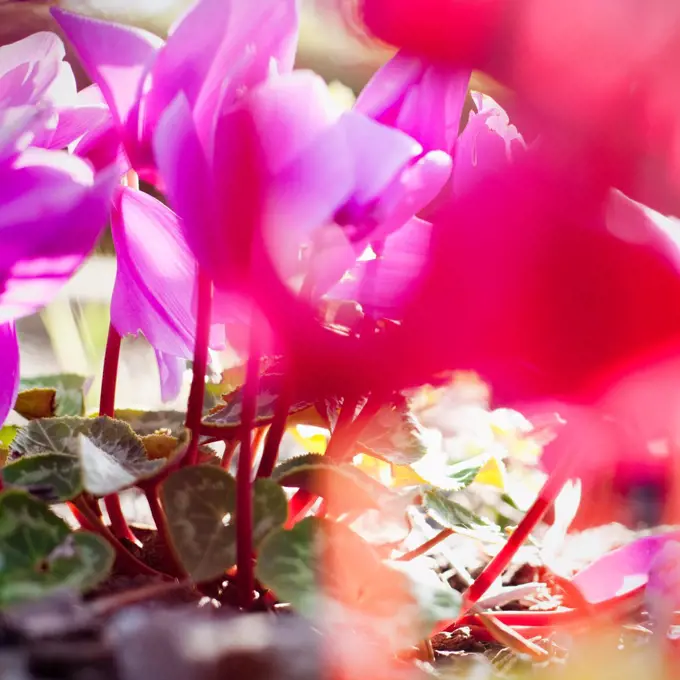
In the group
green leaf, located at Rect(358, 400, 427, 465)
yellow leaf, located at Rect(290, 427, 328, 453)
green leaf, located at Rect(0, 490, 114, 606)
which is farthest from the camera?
yellow leaf, located at Rect(290, 427, 328, 453)

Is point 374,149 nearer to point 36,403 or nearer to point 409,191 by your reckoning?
point 409,191

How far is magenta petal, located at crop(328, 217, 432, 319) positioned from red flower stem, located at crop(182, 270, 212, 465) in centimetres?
4

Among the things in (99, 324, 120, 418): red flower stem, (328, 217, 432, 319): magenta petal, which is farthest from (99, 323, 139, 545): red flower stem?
(328, 217, 432, 319): magenta petal

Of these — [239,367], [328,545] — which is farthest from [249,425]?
[239,367]

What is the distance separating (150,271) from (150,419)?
0.42 feet

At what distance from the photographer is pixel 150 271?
27cm

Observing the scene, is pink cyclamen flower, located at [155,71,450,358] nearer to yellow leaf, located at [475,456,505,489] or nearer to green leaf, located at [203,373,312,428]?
green leaf, located at [203,373,312,428]

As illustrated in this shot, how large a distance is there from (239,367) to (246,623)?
0.21m

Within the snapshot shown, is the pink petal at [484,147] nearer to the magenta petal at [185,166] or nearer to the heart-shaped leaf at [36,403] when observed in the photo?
the magenta petal at [185,166]

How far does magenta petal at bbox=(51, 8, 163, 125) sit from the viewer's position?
0.22 metres

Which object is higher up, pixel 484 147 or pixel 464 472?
pixel 484 147

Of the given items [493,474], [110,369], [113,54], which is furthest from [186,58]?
[493,474]

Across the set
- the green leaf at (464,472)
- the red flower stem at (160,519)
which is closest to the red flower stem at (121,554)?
the red flower stem at (160,519)

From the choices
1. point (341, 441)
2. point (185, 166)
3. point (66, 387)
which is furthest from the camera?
point (66, 387)
